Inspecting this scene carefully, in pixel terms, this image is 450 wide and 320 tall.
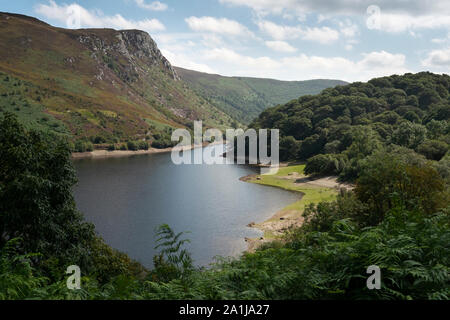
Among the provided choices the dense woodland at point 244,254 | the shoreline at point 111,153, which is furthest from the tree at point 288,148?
the dense woodland at point 244,254

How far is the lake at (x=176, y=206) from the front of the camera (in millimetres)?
41688

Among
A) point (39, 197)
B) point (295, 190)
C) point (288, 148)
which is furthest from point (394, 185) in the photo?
point (288, 148)

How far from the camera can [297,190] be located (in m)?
74.3

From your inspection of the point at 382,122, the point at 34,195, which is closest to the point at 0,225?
the point at 34,195

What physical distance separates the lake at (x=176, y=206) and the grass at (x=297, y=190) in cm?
268

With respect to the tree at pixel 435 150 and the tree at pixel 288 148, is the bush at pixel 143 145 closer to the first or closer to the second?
the tree at pixel 288 148

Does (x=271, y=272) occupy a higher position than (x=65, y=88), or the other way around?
(x=65, y=88)

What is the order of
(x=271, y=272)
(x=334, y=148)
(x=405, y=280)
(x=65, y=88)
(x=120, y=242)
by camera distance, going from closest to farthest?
(x=405, y=280)
(x=271, y=272)
(x=120, y=242)
(x=334, y=148)
(x=65, y=88)

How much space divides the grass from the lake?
2.68 m

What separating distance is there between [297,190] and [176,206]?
27361mm

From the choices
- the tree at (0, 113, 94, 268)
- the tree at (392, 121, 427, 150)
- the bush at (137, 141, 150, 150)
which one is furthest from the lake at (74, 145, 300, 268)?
the bush at (137, 141, 150, 150)
